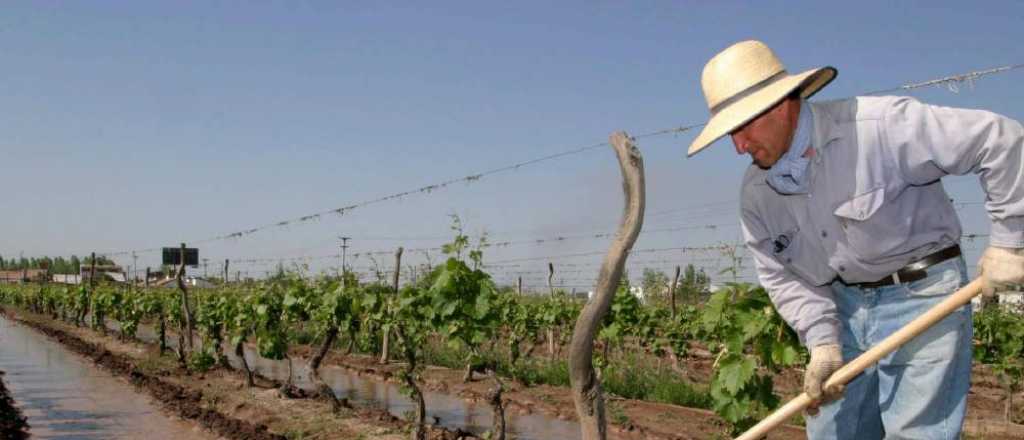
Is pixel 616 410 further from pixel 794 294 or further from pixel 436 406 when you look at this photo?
pixel 794 294

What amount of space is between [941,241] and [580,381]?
55.1 inches

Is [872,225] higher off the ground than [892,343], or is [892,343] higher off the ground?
[872,225]

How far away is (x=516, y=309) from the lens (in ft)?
48.5

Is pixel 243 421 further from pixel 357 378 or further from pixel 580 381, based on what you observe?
pixel 580 381

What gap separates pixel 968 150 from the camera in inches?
91.5

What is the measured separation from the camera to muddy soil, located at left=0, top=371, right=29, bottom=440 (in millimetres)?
8305

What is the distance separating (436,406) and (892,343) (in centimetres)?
809

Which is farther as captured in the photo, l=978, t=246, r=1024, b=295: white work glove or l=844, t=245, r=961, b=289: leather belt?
l=844, t=245, r=961, b=289: leather belt

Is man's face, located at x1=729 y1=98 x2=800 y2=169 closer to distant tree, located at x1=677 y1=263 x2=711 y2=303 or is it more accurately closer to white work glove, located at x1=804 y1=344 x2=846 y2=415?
white work glove, located at x1=804 y1=344 x2=846 y2=415

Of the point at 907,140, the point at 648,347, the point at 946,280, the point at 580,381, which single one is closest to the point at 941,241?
the point at 946,280

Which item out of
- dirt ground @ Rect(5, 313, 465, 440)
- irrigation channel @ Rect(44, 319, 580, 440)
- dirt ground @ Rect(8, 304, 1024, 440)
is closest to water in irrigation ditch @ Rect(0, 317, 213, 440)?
dirt ground @ Rect(5, 313, 465, 440)

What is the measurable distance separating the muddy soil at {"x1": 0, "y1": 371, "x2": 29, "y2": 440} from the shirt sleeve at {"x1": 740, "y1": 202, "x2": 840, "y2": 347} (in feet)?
25.4

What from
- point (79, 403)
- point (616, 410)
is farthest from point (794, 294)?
point (79, 403)

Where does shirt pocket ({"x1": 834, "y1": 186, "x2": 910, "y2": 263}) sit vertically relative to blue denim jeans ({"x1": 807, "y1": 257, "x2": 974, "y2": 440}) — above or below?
above
